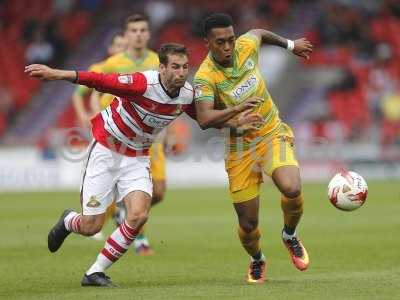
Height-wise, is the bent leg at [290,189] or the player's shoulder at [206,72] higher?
the player's shoulder at [206,72]

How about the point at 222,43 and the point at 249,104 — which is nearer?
the point at 249,104

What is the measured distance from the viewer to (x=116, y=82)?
29.5ft

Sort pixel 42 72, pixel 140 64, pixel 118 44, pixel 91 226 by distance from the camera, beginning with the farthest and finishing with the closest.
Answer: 1. pixel 118 44
2. pixel 140 64
3. pixel 91 226
4. pixel 42 72

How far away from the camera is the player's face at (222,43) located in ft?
30.8

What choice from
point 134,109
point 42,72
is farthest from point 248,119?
point 42,72

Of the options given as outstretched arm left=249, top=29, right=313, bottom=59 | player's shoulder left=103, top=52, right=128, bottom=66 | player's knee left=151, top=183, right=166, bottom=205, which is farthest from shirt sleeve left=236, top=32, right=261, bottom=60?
player's shoulder left=103, top=52, right=128, bottom=66

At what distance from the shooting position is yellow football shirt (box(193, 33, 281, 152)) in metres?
9.48

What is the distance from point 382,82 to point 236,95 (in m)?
20.8

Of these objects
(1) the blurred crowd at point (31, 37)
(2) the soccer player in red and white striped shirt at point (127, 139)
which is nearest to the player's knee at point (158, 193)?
(2) the soccer player in red and white striped shirt at point (127, 139)

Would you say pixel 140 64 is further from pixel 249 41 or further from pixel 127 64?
pixel 249 41

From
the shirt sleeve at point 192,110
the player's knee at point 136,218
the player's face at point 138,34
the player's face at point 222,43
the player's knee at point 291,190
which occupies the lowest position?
the player's knee at point 136,218

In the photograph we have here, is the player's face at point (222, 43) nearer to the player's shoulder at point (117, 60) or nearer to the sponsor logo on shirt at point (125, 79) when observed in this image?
the sponsor logo on shirt at point (125, 79)

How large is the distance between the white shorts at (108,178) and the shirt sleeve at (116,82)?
75 centimetres

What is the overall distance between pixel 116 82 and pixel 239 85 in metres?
1.30
